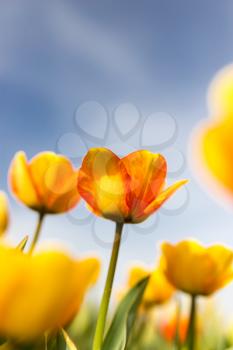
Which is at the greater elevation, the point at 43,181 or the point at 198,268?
the point at 43,181

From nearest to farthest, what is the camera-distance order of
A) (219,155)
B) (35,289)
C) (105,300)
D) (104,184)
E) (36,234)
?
(219,155) → (35,289) → (105,300) → (104,184) → (36,234)

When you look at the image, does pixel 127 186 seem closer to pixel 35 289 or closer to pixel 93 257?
pixel 93 257

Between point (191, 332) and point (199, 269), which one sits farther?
point (199, 269)

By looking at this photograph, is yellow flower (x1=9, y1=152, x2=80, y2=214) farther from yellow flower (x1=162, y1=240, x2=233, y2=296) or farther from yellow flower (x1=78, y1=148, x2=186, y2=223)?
yellow flower (x1=162, y1=240, x2=233, y2=296)

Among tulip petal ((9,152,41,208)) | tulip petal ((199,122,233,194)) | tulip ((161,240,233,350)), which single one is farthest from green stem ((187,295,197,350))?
tulip petal ((199,122,233,194))

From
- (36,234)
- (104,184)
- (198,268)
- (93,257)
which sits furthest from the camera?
(198,268)

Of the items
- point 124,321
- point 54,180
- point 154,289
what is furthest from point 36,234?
point 154,289

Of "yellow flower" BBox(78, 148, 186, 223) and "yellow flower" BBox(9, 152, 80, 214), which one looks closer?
"yellow flower" BBox(78, 148, 186, 223)
